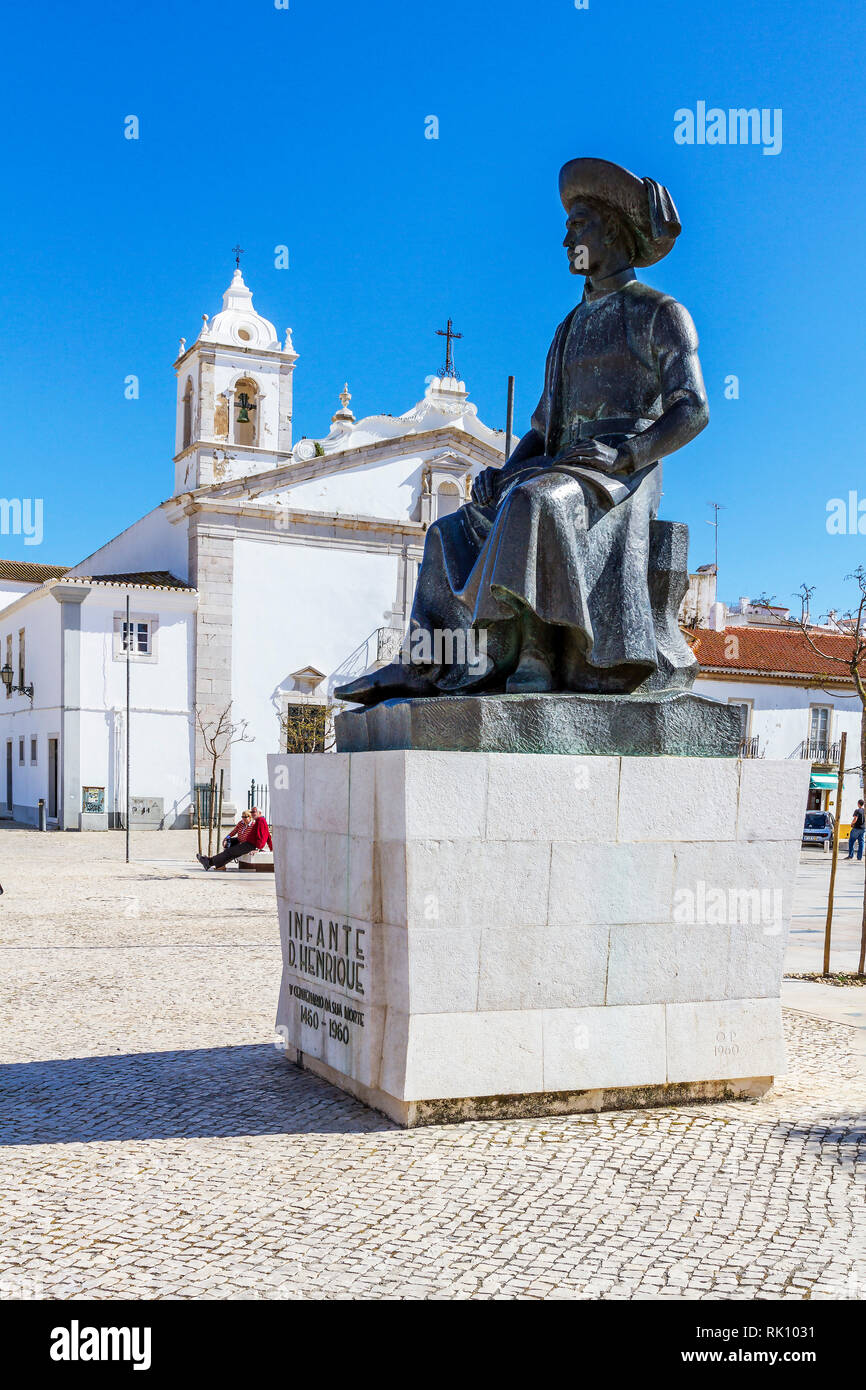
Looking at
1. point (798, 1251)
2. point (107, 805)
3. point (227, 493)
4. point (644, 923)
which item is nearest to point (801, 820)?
point (644, 923)

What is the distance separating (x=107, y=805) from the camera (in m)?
27.2

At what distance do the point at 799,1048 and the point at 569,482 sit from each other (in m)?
2.97

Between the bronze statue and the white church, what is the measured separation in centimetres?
2275

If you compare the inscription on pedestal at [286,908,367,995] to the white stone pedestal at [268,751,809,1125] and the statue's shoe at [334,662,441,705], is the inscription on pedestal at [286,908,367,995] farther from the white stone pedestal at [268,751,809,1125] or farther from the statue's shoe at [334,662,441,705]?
the statue's shoe at [334,662,441,705]

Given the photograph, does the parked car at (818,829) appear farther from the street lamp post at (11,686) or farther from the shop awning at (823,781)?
the street lamp post at (11,686)

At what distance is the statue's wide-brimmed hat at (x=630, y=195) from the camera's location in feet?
15.4

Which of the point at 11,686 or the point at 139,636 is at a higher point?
the point at 139,636

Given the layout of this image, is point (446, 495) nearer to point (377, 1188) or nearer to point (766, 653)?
point (766, 653)

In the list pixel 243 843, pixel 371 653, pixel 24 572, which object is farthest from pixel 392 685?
pixel 24 572

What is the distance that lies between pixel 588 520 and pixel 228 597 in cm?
2517

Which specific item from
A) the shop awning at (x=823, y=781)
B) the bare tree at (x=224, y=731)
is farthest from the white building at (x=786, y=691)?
the bare tree at (x=224, y=731)

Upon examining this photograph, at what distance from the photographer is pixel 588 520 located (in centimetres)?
446

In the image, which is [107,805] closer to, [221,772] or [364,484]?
[221,772]

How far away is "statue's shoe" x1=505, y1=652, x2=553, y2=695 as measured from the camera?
4.38 m
